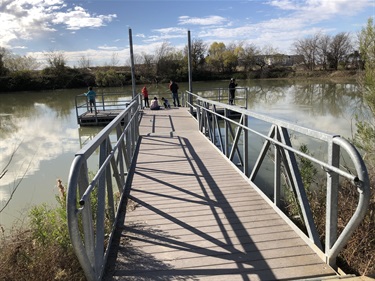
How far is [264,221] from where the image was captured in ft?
11.1

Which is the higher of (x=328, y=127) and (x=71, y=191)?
(x=71, y=191)

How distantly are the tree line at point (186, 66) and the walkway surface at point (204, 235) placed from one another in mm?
41024

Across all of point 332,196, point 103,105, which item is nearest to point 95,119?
point 103,105

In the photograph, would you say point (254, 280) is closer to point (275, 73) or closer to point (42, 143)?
point (42, 143)

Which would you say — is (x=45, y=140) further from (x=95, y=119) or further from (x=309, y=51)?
(x=309, y=51)

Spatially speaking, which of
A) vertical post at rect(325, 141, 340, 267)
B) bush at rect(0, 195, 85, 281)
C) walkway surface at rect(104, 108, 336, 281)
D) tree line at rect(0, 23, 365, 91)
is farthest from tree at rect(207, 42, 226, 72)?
vertical post at rect(325, 141, 340, 267)

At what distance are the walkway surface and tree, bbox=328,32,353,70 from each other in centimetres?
5243

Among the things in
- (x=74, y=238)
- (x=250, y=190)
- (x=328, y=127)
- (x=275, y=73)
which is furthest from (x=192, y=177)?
(x=275, y=73)

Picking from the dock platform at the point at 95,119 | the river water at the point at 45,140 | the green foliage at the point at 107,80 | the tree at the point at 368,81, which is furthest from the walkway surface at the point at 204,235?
the green foliage at the point at 107,80

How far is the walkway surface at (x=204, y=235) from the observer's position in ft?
8.49

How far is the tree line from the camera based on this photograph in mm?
43531

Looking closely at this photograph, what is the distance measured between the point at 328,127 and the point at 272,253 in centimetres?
1184

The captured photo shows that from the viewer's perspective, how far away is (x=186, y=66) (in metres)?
49.9

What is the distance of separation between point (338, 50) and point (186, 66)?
24064 millimetres
